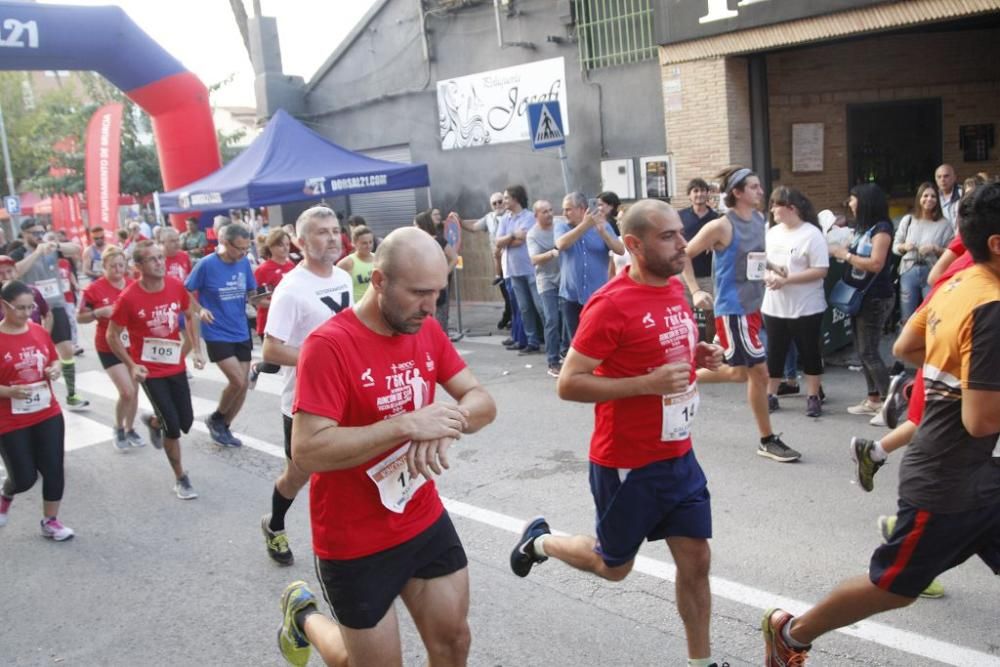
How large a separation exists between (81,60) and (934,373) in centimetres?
1463

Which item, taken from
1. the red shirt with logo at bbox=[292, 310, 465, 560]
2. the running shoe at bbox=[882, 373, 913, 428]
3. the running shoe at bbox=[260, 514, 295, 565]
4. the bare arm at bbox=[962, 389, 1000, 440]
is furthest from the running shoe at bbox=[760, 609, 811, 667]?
the running shoe at bbox=[260, 514, 295, 565]

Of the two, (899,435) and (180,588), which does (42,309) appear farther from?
(899,435)

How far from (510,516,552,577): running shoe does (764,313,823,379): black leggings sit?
345cm

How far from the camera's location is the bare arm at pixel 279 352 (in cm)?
487

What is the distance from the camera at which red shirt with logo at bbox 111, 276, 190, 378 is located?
6.71 metres

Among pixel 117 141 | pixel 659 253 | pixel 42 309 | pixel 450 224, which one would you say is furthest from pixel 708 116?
pixel 117 141

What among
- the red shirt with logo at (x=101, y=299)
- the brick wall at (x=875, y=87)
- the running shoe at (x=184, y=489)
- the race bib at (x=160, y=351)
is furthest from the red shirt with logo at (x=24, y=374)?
the brick wall at (x=875, y=87)

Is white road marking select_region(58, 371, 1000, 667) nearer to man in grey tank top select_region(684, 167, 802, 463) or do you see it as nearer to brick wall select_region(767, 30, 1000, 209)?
man in grey tank top select_region(684, 167, 802, 463)

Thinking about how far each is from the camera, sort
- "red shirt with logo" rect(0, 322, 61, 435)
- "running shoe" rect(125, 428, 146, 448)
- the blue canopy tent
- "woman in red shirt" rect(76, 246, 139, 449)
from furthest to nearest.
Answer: the blue canopy tent → "running shoe" rect(125, 428, 146, 448) → "woman in red shirt" rect(76, 246, 139, 449) → "red shirt with logo" rect(0, 322, 61, 435)

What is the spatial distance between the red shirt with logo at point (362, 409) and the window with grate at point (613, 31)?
1145 cm

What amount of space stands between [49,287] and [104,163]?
11250 millimetres

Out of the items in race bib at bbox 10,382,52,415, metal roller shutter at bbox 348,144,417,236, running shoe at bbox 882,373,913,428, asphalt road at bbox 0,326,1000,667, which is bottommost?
asphalt road at bbox 0,326,1000,667

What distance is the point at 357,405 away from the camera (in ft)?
9.54

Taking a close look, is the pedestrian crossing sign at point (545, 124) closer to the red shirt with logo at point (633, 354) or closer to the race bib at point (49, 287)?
the race bib at point (49, 287)
